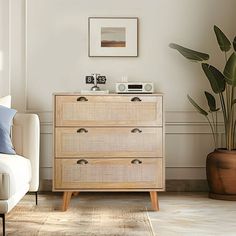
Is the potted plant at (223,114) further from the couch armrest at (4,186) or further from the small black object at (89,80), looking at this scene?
the couch armrest at (4,186)

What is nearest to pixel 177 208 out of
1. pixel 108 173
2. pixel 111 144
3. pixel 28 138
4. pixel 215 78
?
pixel 108 173

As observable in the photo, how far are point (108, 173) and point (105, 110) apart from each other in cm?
47

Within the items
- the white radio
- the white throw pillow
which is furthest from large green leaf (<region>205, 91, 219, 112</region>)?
the white throw pillow

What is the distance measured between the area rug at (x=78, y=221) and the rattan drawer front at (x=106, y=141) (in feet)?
1.36

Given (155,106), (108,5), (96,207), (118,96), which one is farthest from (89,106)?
(108,5)

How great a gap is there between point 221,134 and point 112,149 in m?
1.17

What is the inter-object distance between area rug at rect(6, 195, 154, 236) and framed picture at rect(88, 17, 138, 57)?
1.37 meters

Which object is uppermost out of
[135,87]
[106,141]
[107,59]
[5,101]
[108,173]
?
[107,59]

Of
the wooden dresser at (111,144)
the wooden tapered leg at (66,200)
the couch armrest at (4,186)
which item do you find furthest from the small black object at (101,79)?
the couch armrest at (4,186)

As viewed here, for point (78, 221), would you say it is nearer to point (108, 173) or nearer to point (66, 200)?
point (66, 200)

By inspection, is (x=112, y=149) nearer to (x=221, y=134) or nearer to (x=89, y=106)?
(x=89, y=106)

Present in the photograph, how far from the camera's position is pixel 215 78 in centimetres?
475

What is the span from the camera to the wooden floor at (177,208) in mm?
3736

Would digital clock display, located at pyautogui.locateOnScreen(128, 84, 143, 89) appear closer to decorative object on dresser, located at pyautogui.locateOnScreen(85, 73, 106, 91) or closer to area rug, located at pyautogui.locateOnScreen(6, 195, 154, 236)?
decorative object on dresser, located at pyautogui.locateOnScreen(85, 73, 106, 91)
